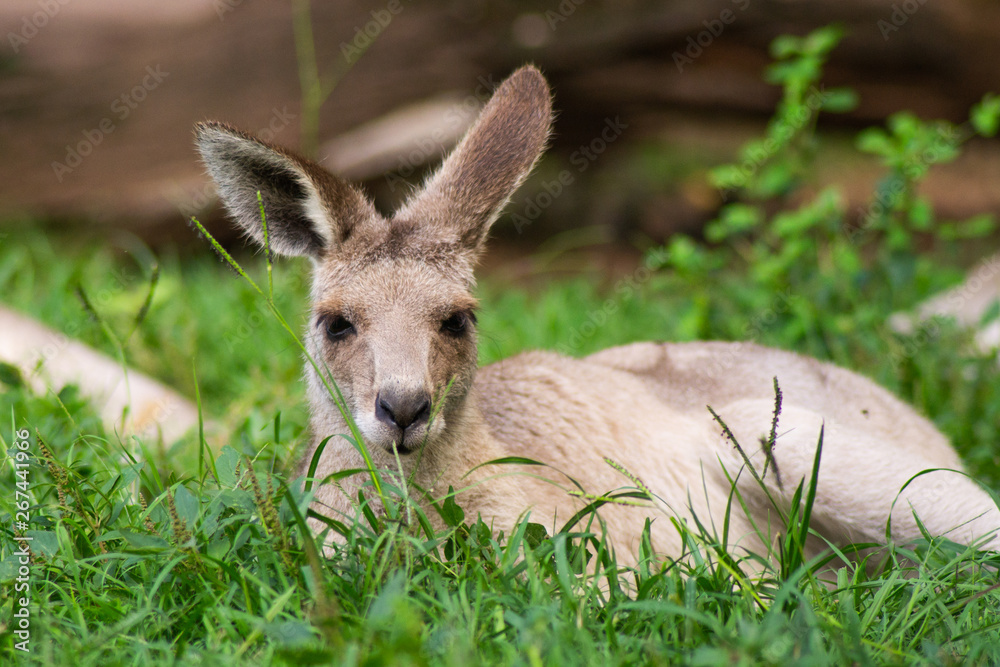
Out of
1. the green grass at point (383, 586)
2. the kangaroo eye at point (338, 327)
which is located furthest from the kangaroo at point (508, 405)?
the green grass at point (383, 586)

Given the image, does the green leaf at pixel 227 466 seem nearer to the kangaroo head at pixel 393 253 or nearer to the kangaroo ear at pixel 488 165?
the kangaroo head at pixel 393 253

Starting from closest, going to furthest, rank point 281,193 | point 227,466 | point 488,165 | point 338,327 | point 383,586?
point 383,586 < point 227,466 < point 338,327 < point 281,193 < point 488,165

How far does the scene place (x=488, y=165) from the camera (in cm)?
331

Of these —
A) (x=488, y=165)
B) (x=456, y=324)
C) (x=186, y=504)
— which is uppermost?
(x=488, y=165)

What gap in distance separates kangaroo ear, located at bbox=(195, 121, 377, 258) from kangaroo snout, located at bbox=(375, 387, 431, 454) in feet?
2.59

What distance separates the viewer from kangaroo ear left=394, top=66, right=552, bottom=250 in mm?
3268

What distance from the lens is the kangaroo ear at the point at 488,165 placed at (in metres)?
3.27

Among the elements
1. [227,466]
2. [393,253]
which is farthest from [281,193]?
[227,466]

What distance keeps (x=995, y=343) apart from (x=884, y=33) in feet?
9.99

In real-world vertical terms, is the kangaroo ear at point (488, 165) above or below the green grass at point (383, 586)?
above

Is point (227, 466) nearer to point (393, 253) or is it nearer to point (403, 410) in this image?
point (403, 410)

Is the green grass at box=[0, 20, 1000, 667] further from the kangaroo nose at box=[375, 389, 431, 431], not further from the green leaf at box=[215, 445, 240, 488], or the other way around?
the kangaroo nose at box=[375, 389, 431, 431]

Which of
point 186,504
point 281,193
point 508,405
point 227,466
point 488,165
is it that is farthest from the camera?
point 508,405

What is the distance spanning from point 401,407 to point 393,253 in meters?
0.70
